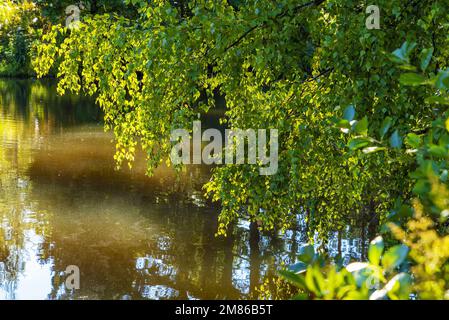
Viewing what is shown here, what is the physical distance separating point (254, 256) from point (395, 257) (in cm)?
1059

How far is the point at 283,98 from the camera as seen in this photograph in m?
6.70

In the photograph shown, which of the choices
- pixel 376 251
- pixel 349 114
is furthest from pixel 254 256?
pixel 376 251

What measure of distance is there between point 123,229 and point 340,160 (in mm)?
7660

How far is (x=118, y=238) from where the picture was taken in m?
12.9

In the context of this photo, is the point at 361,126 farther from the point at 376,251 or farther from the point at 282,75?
the point at 282,75

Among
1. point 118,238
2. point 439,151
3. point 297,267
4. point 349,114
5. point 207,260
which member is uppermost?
point 349,114

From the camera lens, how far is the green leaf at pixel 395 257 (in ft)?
5.50

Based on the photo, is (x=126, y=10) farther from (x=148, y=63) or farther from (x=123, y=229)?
(x=148, y=63)

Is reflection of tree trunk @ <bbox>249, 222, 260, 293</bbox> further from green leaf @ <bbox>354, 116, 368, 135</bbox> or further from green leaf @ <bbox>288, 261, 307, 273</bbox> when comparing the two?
green leaf @ <bbox>288, 261, 307, 273</bbox>

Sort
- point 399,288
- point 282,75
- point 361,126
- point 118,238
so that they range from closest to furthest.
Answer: point 399,288 → point 361,126 → point 282,75 → point 118,238

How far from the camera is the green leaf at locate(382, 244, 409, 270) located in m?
1.68

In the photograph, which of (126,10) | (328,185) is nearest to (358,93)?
(328,185)

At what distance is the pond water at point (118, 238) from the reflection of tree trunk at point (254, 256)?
0.07ft

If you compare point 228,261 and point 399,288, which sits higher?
point 399,288
